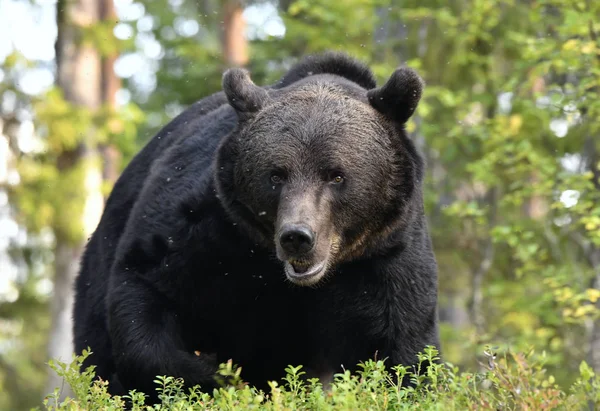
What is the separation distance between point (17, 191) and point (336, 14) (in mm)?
5585

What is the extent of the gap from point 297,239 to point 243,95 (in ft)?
3.70

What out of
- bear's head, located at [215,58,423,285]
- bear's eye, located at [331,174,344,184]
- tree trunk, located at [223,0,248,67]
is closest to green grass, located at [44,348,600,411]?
bear's head, located at [215,58,423,285]

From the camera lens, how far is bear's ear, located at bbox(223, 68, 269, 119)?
5512 millimetres

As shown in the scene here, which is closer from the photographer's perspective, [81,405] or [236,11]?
[81,405]

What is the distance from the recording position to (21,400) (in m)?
21.4

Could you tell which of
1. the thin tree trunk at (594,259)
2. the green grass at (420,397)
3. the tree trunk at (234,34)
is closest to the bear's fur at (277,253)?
the green grass at (420,397)

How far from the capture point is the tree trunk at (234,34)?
57.2 feet

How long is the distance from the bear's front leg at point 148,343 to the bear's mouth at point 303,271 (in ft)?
2.80

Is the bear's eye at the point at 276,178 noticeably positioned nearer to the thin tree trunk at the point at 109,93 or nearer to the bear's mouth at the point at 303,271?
the bear's mouth at the point at 303,271

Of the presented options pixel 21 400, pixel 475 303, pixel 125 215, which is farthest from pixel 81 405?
pixel 21 400

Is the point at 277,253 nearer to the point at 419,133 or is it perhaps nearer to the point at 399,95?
the point at 399,95

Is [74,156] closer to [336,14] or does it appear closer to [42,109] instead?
[42,109]

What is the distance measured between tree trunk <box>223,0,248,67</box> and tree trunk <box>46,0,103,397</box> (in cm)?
318

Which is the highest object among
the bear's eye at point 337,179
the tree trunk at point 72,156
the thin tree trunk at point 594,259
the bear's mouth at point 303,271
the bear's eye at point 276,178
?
the tree trunk at point 72,156
